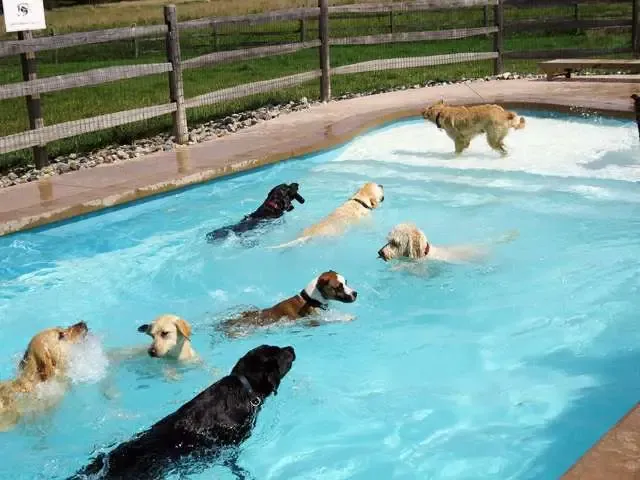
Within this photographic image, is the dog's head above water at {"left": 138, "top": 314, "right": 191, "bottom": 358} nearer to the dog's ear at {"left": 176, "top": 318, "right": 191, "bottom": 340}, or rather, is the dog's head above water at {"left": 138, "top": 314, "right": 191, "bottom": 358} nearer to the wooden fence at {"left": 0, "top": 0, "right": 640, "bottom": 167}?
the dog's ear at {"left": 176, "top": 318, "right": 191, "bottom": 340}

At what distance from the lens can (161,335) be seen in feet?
16.7

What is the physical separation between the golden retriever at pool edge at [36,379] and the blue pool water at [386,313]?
0.15 meters

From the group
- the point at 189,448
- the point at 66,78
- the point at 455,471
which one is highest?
the point at 66,78

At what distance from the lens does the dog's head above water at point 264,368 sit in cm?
434

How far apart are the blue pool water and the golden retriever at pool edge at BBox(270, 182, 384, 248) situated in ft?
0.43

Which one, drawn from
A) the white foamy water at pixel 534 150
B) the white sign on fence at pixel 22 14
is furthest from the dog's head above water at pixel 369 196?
the white sign on fence at pixel 22 14

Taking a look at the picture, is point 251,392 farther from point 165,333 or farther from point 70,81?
point 70,81

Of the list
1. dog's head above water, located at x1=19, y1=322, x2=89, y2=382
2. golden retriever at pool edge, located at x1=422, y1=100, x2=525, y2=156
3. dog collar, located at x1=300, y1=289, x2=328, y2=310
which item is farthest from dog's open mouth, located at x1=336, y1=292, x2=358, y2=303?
golden retriever at pool edge, located at x1=422, y1=100, x2=525, y2=156

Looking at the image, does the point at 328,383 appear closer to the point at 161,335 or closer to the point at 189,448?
the point at 161,335

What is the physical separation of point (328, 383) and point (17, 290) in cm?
317

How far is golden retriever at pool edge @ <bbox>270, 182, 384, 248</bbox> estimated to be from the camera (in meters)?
7.63

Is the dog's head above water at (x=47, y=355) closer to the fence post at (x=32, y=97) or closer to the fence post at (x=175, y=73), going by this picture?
the fence post at (x=32, y=97)

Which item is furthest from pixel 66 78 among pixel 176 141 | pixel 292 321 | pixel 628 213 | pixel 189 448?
pixel 189 448

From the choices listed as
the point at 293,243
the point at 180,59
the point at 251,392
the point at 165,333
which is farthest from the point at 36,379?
the point at 180,59
